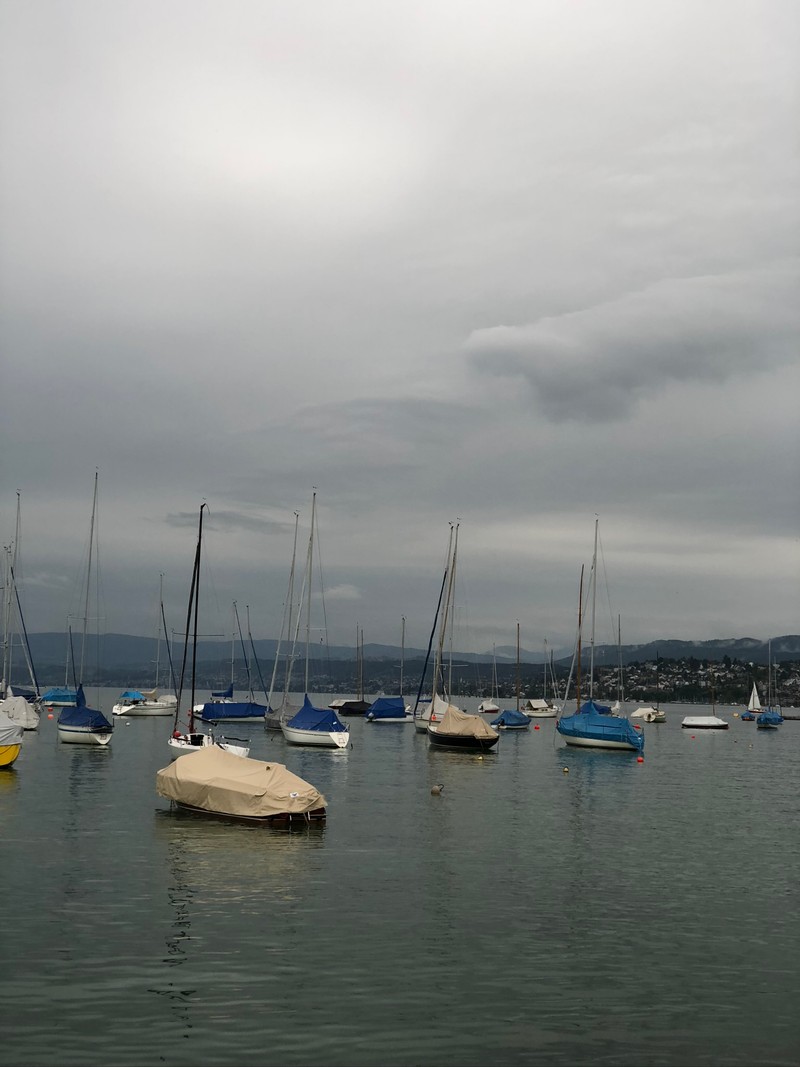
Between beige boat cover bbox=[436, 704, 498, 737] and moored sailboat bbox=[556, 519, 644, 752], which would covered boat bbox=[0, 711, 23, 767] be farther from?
→ moored sailboat bbox=[556, 519, 644, 752]

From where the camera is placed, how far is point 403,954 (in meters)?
24.5

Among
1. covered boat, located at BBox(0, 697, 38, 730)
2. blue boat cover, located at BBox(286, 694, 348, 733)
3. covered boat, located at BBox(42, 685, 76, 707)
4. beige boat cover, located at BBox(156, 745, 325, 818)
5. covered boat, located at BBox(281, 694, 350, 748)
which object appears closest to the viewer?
beige boat cover, located at BBox(156, 745, 325, 818)

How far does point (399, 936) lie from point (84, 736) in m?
67.1

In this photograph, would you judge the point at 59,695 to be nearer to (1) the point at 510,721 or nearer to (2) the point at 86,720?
(1) the point at 510,721

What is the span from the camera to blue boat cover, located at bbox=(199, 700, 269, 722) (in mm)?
141875

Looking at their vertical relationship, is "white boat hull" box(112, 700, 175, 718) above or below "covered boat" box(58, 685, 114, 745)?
below

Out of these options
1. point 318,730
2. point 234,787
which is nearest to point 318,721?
point 318,730

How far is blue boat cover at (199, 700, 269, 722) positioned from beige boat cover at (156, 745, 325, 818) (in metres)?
97.5

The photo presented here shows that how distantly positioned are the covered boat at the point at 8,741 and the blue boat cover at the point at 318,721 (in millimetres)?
31197

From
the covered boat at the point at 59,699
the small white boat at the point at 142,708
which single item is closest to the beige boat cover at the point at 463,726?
the small white boat at the point at 142,708

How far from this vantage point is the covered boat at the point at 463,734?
305ft

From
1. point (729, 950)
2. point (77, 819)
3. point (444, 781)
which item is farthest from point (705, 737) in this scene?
point (729, 950)

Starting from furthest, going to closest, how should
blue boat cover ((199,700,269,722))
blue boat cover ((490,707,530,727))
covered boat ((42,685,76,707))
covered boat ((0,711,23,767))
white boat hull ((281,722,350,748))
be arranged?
covered boat ((42,685,76,707)), blue boat cover ((490,707,530,727)), blue boat cover ((199,700,269,722)), white boat hull ((281,722,350,748)), covered boat ((0,711,23,767))

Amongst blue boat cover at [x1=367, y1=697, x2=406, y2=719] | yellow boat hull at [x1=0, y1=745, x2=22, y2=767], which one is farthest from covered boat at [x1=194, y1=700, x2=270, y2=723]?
yellow boat hull at [x1=0, y1=745, x2=22, y2=767]
